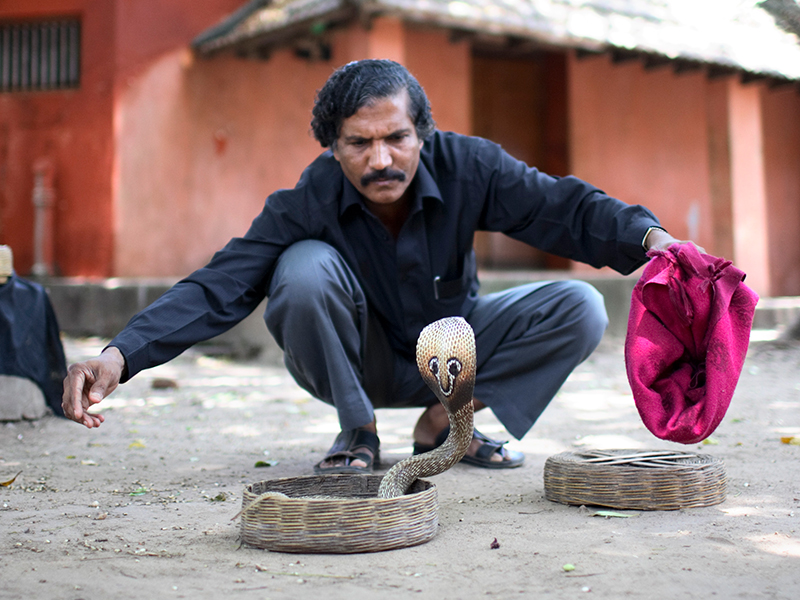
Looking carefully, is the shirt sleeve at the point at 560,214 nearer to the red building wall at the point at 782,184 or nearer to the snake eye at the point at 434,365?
the snake eye at the point at 434,365

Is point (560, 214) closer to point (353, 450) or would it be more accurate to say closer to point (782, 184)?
point (353, 450)

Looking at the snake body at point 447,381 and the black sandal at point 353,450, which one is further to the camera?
the black sandal at point 353,450

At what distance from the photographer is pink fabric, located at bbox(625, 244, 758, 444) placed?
221 centimetres

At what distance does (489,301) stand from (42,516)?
5.59 feet

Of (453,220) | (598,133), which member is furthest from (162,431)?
(598,133)

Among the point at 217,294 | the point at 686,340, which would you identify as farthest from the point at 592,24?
the point at 217,294

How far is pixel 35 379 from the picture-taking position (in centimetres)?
403

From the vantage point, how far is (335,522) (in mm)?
1929

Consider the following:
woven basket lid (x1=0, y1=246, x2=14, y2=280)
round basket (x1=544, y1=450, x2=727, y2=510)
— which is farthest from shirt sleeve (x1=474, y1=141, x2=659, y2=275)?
woven basket lid (x1=0, y1=246, x2=14, y2=280)

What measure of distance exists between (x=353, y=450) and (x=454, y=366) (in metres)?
0.96

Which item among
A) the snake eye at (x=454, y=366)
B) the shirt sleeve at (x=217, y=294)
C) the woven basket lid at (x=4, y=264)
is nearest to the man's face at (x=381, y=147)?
the shirt sleeve at (x=217, y=294)

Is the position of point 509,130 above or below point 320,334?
above

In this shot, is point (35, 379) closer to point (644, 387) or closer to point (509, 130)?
point (644, 387)

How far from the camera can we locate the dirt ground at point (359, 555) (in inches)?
67.9
